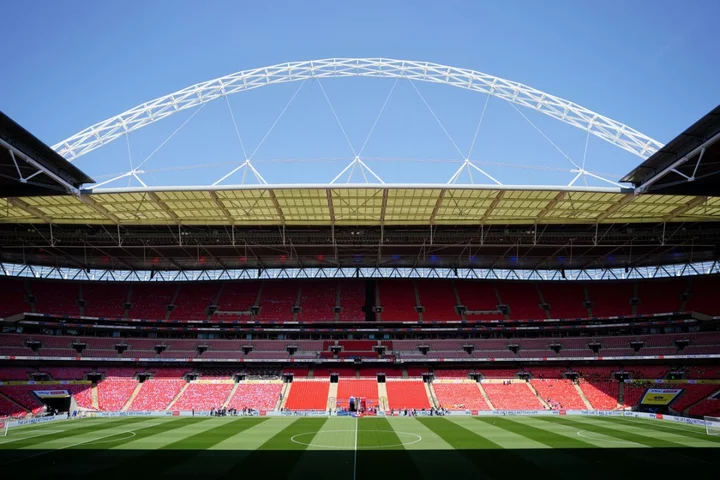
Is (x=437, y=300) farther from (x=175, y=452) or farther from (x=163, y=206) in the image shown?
(x=175, y=452)

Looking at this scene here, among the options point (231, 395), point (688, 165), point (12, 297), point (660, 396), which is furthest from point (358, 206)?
point (12, 297)

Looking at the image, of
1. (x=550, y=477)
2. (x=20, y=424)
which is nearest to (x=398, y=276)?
(x=20, y=424)

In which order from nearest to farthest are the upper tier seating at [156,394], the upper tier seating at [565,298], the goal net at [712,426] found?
the goal net at [712,426]
the upper tier seating at [156,394]
the upper tier seating at [565,298]

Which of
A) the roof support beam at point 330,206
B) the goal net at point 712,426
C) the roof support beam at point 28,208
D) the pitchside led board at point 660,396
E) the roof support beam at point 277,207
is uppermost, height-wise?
the roof support beam at point 330,206

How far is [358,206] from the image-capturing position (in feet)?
119

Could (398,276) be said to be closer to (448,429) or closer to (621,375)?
(621,375)

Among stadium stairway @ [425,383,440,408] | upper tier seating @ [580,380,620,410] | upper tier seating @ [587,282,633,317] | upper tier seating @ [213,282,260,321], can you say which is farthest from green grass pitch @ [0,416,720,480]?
upper tier seating @ [213,282,260,321]

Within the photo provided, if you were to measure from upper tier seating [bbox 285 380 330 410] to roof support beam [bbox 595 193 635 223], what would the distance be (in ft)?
94.3

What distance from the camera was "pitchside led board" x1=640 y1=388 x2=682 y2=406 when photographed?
43406 mm

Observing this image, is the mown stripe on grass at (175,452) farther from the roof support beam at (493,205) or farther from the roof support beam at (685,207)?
the roof support beam at (685,207)

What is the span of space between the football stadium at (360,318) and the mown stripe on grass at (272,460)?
0.65 ft

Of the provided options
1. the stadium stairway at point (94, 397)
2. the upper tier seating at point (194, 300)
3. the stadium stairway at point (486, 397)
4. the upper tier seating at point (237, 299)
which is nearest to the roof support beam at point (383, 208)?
the stadium stairway at point (486, 397)

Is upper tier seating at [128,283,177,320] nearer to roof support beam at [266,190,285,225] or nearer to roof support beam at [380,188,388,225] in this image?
roof support beam at [266,190,285,225]

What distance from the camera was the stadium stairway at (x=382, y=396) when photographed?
46.1 m
